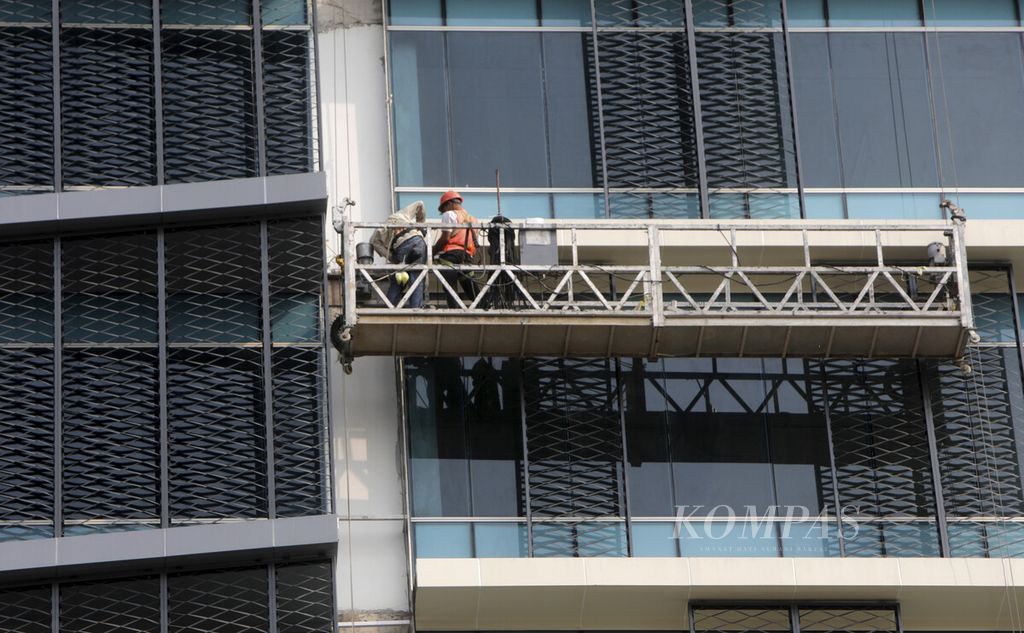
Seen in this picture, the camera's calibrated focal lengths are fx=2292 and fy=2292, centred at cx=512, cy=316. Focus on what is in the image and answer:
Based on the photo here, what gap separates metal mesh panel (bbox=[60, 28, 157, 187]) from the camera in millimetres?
27328

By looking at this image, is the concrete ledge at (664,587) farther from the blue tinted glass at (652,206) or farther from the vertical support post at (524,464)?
the blue tinted glass at (652,206)

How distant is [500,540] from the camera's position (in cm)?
2738

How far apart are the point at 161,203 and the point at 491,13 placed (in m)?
5.67

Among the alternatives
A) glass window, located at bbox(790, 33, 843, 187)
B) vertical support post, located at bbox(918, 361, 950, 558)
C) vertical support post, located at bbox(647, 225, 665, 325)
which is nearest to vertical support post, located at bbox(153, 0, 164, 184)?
vertical support post, located at bbox(647, 225, 665, 325)

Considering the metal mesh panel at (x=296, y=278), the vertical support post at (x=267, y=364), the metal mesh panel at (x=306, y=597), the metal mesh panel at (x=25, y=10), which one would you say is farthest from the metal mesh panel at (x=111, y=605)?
the metal mesh panel at (x=25, y=10)

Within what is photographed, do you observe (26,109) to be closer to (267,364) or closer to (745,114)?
(267,364)

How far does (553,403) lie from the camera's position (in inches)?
1107

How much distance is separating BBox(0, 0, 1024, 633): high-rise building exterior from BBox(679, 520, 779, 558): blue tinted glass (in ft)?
0.16

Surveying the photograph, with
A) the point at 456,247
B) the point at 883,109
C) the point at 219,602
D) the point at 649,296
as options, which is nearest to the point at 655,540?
the point at 649,296

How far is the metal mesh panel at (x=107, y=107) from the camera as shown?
2733cm

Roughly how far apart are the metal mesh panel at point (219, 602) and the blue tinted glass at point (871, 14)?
1097 cm

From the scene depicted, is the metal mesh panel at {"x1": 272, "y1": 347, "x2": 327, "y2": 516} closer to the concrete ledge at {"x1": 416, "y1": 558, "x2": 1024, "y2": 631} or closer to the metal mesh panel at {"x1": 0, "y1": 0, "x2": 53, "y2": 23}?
the concrete ledge at {"x1": 416, "y1": 558, "x2": 1024, "y2": 631}

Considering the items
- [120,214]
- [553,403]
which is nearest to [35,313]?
[120,214]

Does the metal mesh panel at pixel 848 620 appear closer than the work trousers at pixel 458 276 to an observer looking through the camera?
No
